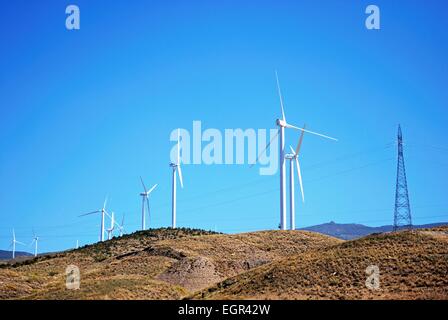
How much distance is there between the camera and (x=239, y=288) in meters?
69.1

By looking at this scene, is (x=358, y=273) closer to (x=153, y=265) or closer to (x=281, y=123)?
(x=153, y=265)

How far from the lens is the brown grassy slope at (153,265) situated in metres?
74.8

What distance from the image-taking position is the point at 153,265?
99062mm

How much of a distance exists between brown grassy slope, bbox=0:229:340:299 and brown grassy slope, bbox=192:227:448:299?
33.6 feet

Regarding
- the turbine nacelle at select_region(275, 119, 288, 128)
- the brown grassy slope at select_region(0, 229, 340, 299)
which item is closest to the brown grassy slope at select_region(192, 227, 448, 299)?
the brown grassy slope at select_region(0, 229, 340, 299)

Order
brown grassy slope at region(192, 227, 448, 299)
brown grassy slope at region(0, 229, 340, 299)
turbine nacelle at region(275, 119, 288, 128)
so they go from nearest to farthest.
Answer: brown grassy slope at region(192, 227, 448, 299), brown grassy slope at region(0, 229, 340, 299), turbine nacelle at region(275, 119, 288, 128)

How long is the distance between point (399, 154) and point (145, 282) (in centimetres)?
3242

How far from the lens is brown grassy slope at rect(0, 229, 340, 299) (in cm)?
7481

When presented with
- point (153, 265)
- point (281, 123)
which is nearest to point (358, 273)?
point (153, 265)

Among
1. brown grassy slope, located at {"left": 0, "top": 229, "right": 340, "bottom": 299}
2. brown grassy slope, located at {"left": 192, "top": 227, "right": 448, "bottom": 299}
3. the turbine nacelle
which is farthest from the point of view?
the turbine nacelle

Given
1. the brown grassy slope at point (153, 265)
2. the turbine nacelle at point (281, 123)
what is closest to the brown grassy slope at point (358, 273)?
the brown grassy slope at point (153, 265)

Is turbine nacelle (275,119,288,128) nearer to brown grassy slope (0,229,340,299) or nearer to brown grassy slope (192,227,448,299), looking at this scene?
brown grassy slope (0,229,340,299)

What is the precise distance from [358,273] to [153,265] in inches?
1622

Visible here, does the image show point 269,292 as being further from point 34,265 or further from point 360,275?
point 34,265
